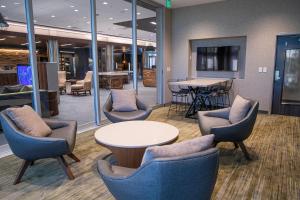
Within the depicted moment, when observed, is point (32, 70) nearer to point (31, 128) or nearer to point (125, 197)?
point (31, 128)

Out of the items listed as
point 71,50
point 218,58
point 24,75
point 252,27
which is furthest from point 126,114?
point 71,50

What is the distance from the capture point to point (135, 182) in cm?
149

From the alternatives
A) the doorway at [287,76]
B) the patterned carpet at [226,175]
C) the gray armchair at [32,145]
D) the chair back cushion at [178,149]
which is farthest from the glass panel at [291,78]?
the gray armchair at [32,145]

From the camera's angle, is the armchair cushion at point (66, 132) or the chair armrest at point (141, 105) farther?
the chair armrest at point (141, 105)

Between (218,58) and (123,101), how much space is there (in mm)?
3853

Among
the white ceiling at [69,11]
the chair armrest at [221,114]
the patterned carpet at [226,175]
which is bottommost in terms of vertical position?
the patterned carpet at [226,175]

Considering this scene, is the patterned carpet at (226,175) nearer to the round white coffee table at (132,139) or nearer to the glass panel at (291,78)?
the round white coffee table at (132,139)

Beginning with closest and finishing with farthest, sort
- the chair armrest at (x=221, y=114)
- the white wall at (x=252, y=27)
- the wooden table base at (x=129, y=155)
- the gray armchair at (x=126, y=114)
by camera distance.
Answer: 1. the wooden table base at (x=129, y=155)
2. the chair armrest at (x=221, y=114)
3. the gray armchair at (x=126, y=114)
4. the white wall at (x=252, y=27)

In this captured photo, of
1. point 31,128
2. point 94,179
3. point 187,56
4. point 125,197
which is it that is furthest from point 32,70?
point 187,56

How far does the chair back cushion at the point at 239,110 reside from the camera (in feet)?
10.7

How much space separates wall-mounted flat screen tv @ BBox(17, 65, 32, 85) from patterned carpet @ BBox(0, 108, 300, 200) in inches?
58.9

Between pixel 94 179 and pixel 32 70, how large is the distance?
7.50 ft

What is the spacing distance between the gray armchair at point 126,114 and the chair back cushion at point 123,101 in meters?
0.10

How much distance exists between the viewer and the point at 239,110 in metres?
3.32
